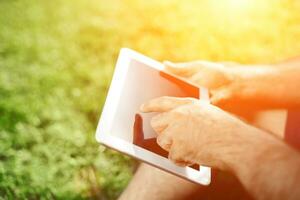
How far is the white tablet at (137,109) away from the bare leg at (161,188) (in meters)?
0.11

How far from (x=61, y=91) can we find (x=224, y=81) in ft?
2.71

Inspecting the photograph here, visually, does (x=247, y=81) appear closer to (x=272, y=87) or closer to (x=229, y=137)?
(x=272, y=87)

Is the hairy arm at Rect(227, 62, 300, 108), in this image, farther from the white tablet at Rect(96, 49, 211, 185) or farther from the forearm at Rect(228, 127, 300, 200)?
the forearm at Rect(228, 127, 300, 200)

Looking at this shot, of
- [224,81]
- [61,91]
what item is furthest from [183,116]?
[61,91]

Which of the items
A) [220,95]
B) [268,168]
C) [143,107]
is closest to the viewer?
[268,168]

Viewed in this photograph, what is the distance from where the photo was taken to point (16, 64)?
98.0 inches

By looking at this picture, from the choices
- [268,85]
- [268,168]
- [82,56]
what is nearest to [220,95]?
[268,85]

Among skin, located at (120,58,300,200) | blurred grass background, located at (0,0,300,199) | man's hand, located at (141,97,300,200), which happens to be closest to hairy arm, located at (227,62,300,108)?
skin, located at (120,58,300,200)

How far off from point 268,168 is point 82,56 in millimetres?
1289

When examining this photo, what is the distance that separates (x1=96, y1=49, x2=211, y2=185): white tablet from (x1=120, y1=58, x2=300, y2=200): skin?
0.15 feet

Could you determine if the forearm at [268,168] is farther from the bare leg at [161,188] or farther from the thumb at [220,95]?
the thumb at [220,95]

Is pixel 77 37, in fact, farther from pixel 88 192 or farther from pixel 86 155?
pixel 88 192

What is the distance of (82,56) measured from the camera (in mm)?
2604

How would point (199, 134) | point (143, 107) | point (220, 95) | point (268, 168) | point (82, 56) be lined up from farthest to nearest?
1. point (82, 56)
2. point (220, 95)
3. point (143, 107)
4. point (199, 134)
5. point (268, 168)
